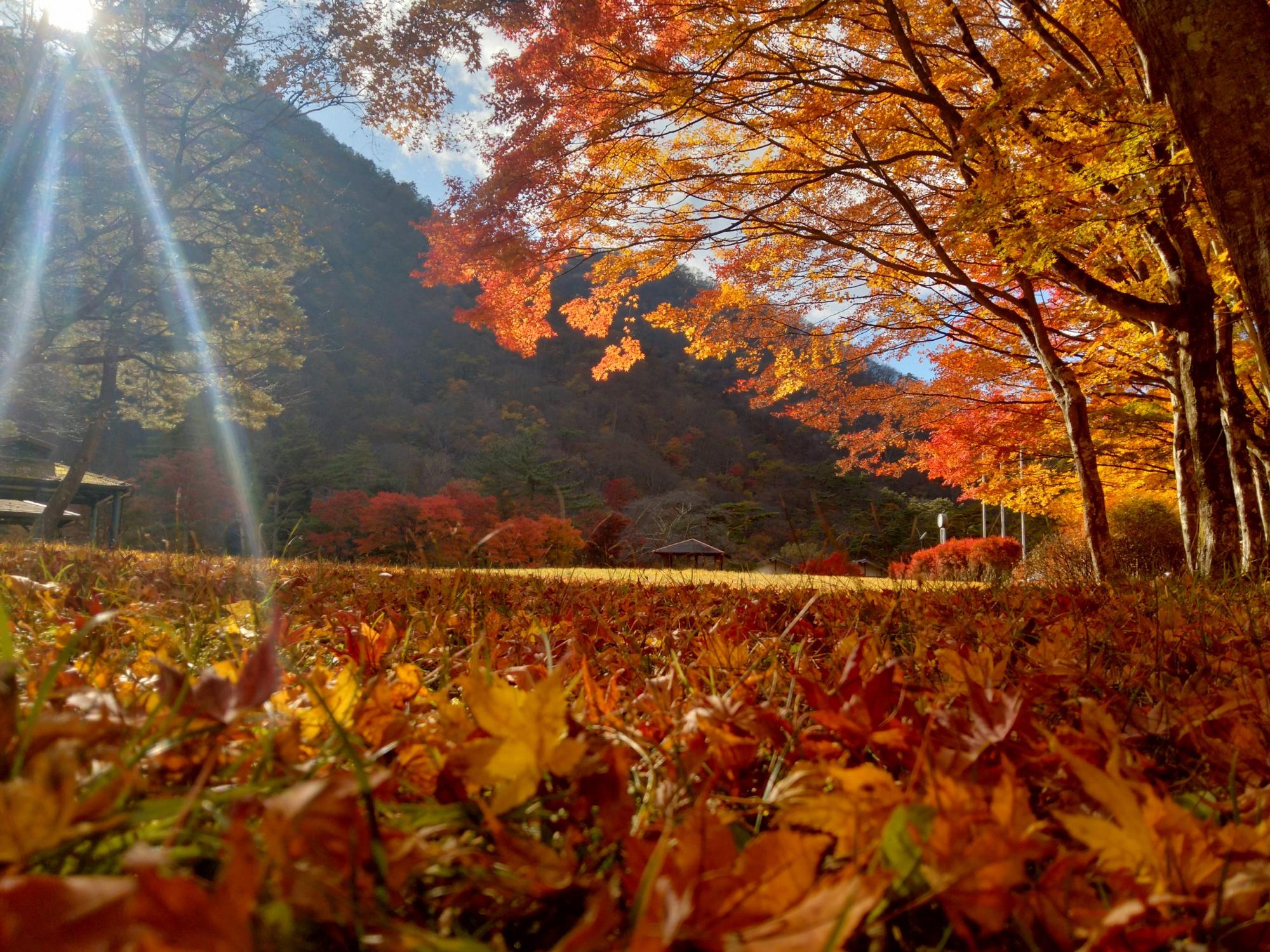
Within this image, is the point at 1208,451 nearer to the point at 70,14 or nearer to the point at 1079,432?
the point at 1079,432

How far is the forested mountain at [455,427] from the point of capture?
26609 millimetres

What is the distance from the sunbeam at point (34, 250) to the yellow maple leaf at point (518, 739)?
1913cm

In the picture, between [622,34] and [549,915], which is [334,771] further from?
[622,34]

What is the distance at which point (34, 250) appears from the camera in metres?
15.8

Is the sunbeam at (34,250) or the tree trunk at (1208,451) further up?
the sunbeam at (34,250)

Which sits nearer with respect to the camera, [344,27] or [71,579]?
[71,579]

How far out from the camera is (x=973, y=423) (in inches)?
428

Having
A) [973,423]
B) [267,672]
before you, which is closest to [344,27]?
[973,423]

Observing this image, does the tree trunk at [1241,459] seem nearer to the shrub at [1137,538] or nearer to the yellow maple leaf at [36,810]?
the shrub at [1137,538]

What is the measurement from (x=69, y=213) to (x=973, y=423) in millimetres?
20095

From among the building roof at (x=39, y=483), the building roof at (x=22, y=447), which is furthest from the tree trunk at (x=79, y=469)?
the building roof at (x=22, y=447)

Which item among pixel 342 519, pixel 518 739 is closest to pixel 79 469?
pixel 342 519

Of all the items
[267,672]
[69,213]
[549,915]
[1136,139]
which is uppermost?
[69,213]

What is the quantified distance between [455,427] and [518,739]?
127 ft
